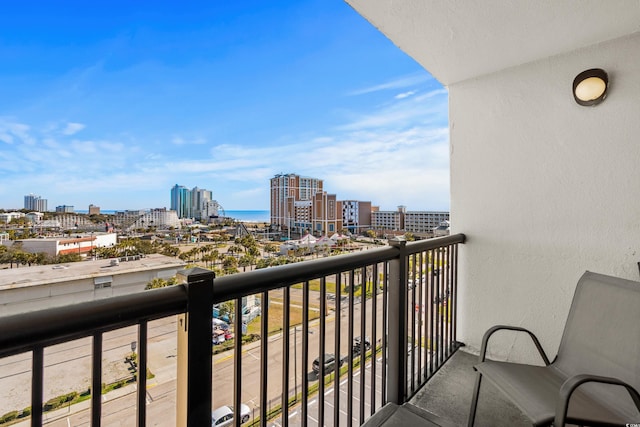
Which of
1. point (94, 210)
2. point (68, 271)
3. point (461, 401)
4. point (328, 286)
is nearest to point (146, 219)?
point (94, 210)

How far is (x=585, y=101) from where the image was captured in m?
2.20

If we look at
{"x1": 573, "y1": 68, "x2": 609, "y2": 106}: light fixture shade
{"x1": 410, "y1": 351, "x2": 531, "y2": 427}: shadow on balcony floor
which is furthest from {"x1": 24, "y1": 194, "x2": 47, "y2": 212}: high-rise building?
{"x1": 573, "y1": 68, "x2": 609, "y2": 106}: light fixture shade

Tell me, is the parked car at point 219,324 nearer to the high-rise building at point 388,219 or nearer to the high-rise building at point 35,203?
the high-rise building at point 388,219

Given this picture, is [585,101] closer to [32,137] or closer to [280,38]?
[280,38]

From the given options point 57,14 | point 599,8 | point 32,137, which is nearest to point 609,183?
point 599,8

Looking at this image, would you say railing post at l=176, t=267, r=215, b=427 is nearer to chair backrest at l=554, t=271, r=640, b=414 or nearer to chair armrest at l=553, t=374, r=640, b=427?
chair armrest at l=553, t=374, r=640, b=427

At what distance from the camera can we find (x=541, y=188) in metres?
2.41

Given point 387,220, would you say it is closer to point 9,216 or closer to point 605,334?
point 605,334

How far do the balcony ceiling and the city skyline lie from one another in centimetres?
27

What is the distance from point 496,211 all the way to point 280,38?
16.3 ft

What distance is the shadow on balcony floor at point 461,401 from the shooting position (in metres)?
1.89

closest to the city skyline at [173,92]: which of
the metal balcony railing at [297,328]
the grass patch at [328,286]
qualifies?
the metal balcony railing at [297,328]

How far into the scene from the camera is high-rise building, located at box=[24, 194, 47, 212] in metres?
2.42

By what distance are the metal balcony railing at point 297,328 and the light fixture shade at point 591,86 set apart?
4.57 feet
